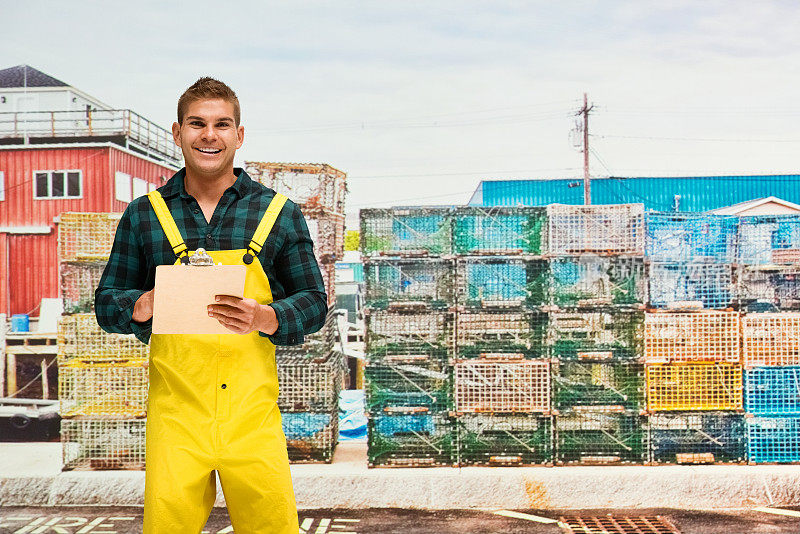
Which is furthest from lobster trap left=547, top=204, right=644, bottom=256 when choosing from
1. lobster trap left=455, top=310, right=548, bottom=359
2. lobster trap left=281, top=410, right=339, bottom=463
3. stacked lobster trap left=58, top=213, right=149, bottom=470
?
stacked lobster trap left=58, top=213, right=149, bottom=470

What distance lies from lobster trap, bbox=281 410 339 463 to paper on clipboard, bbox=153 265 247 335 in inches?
162

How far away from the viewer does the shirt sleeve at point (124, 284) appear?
243 centimetres

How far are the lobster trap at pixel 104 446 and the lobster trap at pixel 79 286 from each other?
0.89m

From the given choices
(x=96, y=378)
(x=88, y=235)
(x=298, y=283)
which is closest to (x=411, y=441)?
(x=96, y=378)

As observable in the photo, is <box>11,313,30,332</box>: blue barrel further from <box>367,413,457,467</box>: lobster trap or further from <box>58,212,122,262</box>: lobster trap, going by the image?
<box>367,413,457,467</box>: lobster trap

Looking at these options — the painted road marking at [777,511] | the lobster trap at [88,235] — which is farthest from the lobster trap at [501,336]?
the lobster trap at [88,235]

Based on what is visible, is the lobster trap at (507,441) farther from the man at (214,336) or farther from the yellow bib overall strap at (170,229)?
the yellow bib overall strap at (170,229)

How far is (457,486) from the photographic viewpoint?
19.9ft

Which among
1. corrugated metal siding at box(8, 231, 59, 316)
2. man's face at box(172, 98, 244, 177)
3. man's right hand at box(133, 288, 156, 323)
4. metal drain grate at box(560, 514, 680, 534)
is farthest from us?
corrugated metal siding at box(8, 231, 59, 316)

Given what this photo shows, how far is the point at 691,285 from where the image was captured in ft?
21.0

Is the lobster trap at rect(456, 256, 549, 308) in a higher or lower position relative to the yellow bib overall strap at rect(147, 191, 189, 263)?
lower

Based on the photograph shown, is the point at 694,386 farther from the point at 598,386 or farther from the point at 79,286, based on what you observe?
the point at 79,286

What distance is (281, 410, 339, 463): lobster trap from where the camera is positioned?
6.34m

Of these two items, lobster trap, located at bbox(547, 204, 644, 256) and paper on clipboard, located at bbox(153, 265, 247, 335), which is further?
lobster trap, located at bbox(547, 204, 644, 256)
